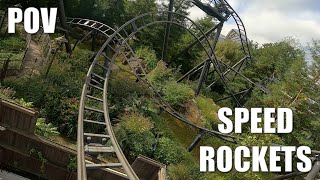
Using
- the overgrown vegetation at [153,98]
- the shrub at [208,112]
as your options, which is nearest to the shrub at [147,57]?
the overgrown vegetation at [153,98]

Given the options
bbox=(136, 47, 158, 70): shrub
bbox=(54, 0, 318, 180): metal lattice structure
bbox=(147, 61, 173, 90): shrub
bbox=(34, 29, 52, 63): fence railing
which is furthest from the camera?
bbox=(136, 47, 158, 70): shrub

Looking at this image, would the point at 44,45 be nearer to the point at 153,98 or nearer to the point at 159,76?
the point at 153,98

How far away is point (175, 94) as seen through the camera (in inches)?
595

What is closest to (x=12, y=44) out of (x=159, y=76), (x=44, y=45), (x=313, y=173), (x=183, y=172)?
(x=44, y=45)

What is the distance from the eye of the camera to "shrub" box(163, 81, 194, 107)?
14.9 m

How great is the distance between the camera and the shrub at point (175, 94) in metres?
14.9

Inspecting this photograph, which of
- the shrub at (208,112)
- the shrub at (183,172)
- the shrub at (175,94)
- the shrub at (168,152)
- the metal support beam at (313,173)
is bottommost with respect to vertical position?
the shrub at (183,172)

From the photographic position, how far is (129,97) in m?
12.2

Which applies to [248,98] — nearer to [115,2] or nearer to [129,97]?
[115,2]

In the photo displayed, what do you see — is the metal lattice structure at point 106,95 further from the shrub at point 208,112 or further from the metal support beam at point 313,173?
the shrub at point 208,112

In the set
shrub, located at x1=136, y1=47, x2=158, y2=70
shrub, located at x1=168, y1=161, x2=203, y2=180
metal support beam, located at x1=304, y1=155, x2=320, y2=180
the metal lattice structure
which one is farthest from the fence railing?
metal support beam, located at x1=304, y1=155, x2=320, y2=180

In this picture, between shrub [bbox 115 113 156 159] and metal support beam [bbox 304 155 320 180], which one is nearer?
metal support beam [bbox 304 155 320 180]

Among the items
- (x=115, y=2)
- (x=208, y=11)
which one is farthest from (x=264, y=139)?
(x=115, y=2)

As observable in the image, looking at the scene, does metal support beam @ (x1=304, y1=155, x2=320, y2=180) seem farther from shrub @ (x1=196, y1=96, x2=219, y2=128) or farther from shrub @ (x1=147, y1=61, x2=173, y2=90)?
shrub @ (x1=147, y1=61, x2=173, y2=90)
